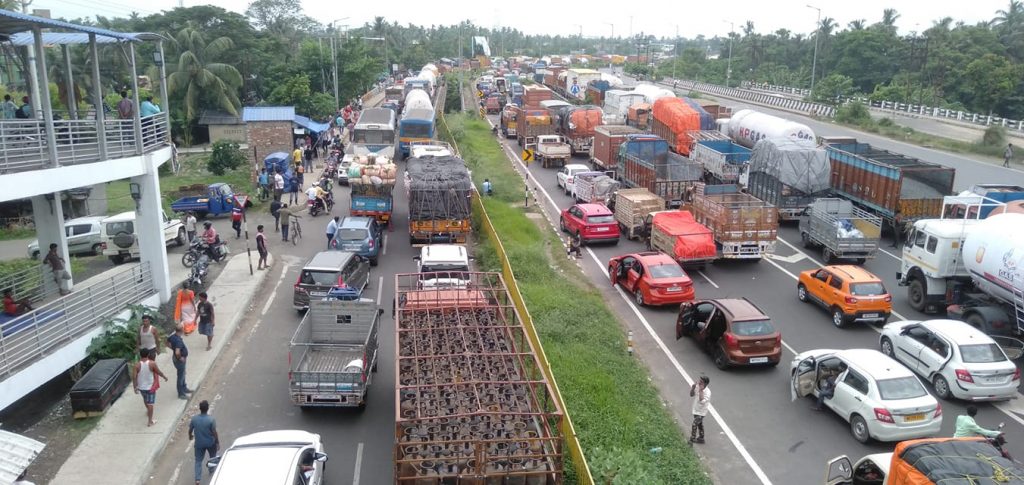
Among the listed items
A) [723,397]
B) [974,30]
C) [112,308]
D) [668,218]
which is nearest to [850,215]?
[668,218]

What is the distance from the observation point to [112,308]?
1686 centimetres

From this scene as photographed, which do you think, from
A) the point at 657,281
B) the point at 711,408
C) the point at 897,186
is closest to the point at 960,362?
the point at 711,408

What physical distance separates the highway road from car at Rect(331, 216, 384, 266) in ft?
22.7

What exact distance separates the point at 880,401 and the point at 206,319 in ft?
46.1

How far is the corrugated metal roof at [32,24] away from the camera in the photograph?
43.7 feet

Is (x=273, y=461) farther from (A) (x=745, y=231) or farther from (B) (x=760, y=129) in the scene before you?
(B) (x=760, y=129)

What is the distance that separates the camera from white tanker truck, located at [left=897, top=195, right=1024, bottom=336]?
16.6m

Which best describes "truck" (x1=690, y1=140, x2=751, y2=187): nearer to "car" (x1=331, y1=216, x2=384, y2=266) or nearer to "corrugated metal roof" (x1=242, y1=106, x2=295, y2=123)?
"car" (x1=331, y1=216, x2=384, y2=266)

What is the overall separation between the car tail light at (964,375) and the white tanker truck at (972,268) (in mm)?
2904

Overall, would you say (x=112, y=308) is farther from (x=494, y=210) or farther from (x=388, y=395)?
A: (x=494, y=210)

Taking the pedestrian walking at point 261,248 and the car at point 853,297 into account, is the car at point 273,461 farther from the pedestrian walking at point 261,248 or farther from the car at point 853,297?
the car at point 853,297

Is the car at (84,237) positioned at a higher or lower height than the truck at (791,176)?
lower

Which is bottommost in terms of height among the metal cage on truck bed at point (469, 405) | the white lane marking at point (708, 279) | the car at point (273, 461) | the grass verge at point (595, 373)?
the white lane marking at point (708, 279)

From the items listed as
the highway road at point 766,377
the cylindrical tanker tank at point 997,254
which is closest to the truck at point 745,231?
the highway road at point 766,377
